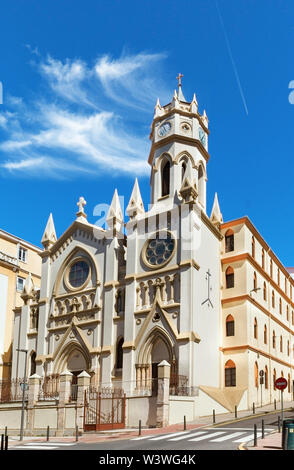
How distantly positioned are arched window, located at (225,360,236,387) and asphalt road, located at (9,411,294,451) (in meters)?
10.2

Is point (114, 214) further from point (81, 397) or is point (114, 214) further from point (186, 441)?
point (186, 441)

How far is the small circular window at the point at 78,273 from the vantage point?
45.5 meters

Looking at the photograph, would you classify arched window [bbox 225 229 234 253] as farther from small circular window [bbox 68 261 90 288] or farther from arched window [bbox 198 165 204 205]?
small circular window [bbox 68 261 90 288]

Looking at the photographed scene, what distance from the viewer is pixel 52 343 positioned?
148ft

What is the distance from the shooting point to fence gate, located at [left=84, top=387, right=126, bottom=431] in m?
31.6

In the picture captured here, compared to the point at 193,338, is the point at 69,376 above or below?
below

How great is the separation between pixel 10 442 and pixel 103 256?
18.3 m

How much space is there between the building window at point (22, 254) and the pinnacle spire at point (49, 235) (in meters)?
9.42

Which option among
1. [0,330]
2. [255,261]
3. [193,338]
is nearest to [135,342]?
[193,338]

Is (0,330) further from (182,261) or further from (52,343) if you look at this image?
(182,261)

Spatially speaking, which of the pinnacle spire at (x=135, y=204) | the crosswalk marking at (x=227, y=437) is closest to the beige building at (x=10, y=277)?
the pinnacle spire at (x=135, y=204)

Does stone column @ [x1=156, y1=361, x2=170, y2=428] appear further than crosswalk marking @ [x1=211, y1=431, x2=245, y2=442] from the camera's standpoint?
Yes

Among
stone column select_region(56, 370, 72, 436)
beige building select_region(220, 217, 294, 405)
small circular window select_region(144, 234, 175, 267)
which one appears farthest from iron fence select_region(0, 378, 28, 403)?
beige building select_region(220, 217, 294, 405)

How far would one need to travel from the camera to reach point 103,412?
35.5m
